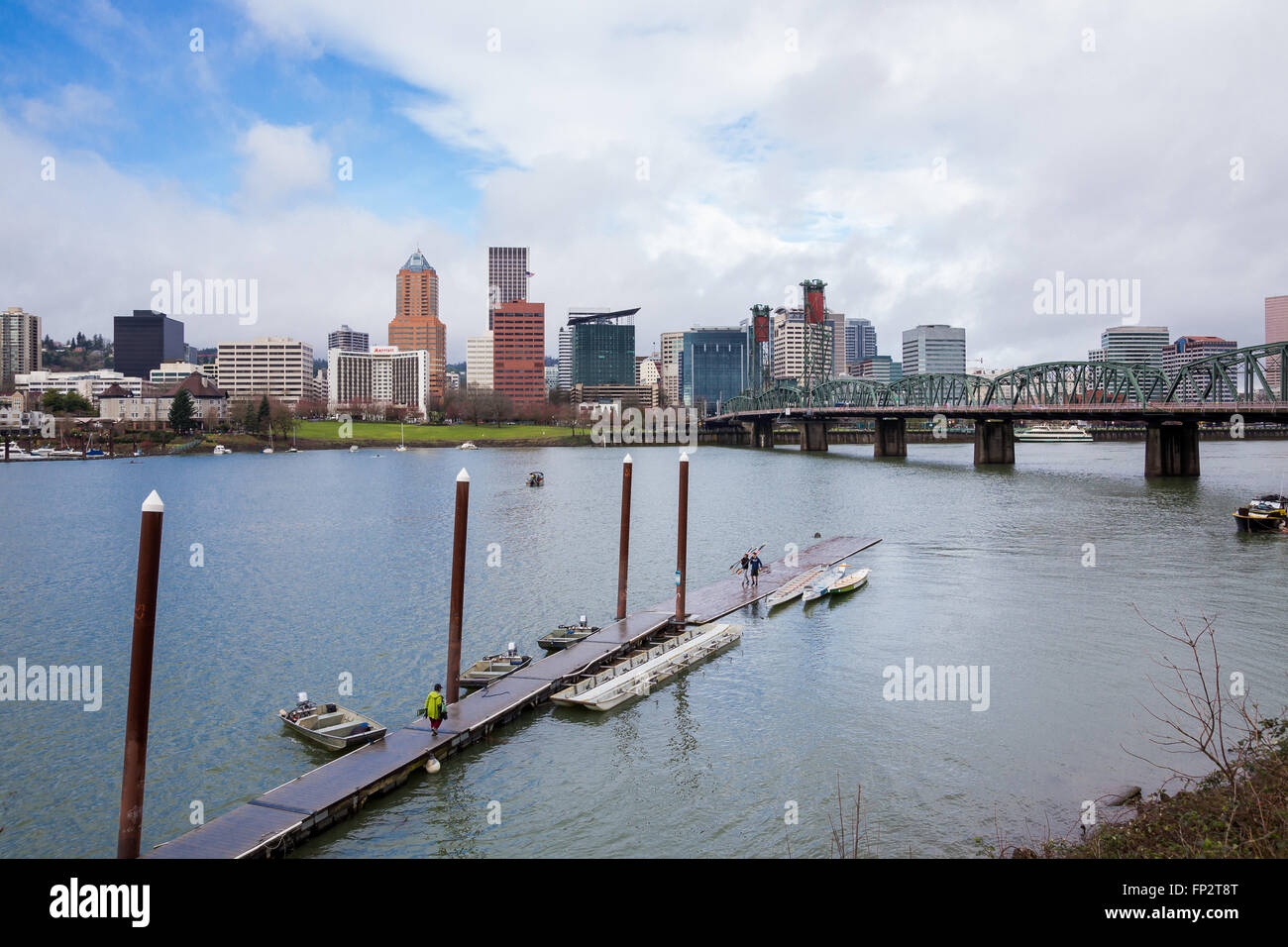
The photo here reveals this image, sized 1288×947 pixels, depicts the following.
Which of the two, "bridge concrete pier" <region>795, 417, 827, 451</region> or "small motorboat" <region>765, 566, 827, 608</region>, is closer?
"small motorboat" <region>765, 566, 827, 608</region>

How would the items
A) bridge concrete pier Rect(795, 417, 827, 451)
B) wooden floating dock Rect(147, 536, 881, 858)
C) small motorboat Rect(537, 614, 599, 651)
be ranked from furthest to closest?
bridge concrete pier Rect(795, 417, 827, 451) < small motorboat Rect(537, 614, 599, 651) < wooden floating dock Rect(147, 536, 881, 858)

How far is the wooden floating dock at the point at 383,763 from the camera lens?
655 inches

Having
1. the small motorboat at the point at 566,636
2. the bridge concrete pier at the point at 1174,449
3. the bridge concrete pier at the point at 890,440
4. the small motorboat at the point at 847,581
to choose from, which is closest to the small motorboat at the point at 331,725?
the small motorboat at the point at 566,636

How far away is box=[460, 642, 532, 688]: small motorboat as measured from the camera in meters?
27.5

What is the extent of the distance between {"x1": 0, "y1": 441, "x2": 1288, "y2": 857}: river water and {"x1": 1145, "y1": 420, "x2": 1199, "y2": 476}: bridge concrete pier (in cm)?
3121

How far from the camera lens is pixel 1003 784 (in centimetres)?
2053

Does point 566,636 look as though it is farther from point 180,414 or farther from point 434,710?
point 180,414

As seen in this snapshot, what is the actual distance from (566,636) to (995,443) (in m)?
118

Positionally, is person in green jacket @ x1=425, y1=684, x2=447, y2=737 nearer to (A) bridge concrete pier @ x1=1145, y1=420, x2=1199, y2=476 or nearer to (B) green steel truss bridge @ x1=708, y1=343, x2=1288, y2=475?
(B) green steel truss bridge @ x1=708, y1=343, x2=1288, y2=475

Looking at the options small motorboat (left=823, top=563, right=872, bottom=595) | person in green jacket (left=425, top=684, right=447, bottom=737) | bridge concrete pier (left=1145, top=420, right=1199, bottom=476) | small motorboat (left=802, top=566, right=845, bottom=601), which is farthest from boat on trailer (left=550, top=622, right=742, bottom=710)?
bridge concrete pier (left=1145, top=420, right=1199, bottom=476)

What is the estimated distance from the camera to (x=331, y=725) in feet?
76.3

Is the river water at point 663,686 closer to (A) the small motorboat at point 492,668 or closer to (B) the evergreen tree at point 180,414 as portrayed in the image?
(A) the small motorboat at point 492,668

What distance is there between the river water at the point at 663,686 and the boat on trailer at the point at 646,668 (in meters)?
0.53
